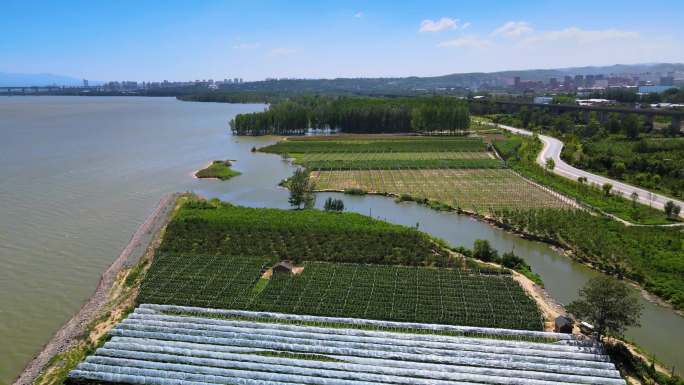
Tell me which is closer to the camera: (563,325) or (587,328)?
(563,325)

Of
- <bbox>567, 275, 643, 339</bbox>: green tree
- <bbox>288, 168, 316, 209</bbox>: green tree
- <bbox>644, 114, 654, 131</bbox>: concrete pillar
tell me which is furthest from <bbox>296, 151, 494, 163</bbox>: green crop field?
<bbox>567, 275, 643, 339</bbox>: green tree

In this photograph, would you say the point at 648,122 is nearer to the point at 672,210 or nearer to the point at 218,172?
the point at 672,210

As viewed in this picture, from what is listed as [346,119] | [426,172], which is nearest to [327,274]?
[426,172]

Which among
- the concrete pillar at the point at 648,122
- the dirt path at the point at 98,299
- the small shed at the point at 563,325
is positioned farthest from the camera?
Result: the concrete pillar at the point at 648,122

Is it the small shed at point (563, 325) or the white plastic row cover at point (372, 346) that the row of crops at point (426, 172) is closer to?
the small shed at point (563, 325)

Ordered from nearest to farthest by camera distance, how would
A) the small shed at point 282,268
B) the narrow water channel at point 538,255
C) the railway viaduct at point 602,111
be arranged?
1. the narrow water channel at point 538,255
2. the small shed at point 282,268
3. the railway viaduct at point 602,111

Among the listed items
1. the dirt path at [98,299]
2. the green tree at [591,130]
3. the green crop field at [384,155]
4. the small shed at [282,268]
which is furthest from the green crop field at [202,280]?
the green tree at [591,130]
